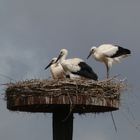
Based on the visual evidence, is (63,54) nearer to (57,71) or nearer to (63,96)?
(57,71)

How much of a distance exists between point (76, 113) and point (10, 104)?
1210mm

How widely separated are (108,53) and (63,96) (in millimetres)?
4214

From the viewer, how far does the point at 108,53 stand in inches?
504

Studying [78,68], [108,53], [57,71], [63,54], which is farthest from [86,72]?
[108,53]

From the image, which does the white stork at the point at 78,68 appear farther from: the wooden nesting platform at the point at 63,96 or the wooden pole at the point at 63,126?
the wooden pole at the point at 63,126

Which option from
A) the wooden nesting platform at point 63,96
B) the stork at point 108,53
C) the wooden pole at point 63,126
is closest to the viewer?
the wooden nesting platform at point 63,96

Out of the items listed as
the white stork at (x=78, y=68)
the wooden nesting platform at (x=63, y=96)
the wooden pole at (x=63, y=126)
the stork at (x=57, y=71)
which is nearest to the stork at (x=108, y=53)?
the stork at (x=57, y=71)

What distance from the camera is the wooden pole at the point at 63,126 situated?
354 inches

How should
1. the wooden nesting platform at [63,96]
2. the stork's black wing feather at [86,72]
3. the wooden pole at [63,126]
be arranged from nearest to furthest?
the wooden nesting platform at [63,96], the wooden pole at [63,126], the stork's black wing feather at [86,72]

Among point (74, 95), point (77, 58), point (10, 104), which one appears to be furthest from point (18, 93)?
point (77, 58)

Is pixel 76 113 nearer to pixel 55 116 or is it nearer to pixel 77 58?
pixel 55 116

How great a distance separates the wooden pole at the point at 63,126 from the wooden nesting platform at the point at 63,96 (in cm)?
11

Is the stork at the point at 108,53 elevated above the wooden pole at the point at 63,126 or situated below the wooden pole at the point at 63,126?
above

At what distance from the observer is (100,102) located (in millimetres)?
8898
